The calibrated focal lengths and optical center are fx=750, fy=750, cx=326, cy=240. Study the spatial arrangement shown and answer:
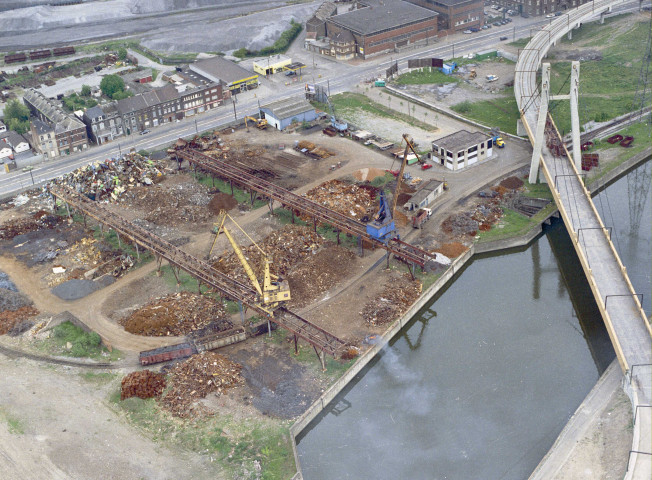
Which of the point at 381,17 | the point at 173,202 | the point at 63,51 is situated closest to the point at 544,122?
the point at 173,202

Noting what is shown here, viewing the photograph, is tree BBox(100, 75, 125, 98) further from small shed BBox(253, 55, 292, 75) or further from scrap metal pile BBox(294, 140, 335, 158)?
scrap metal pile BBox(294, 140, 335, 158)

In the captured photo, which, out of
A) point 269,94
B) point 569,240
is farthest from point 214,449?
point 269,94

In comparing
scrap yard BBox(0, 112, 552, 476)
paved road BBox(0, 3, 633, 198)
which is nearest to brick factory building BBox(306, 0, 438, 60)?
paved road BBox(0, 3, 633, 198)

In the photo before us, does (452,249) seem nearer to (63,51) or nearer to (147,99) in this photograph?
(147,99)

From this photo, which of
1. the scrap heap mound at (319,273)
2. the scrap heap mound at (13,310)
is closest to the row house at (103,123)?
the scrap heap mound at (13,310)

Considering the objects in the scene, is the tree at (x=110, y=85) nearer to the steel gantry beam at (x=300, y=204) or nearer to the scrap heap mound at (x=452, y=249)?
the steel gantry beam at (x=300, y=204)

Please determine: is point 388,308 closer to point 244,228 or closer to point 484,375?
point 484,375
